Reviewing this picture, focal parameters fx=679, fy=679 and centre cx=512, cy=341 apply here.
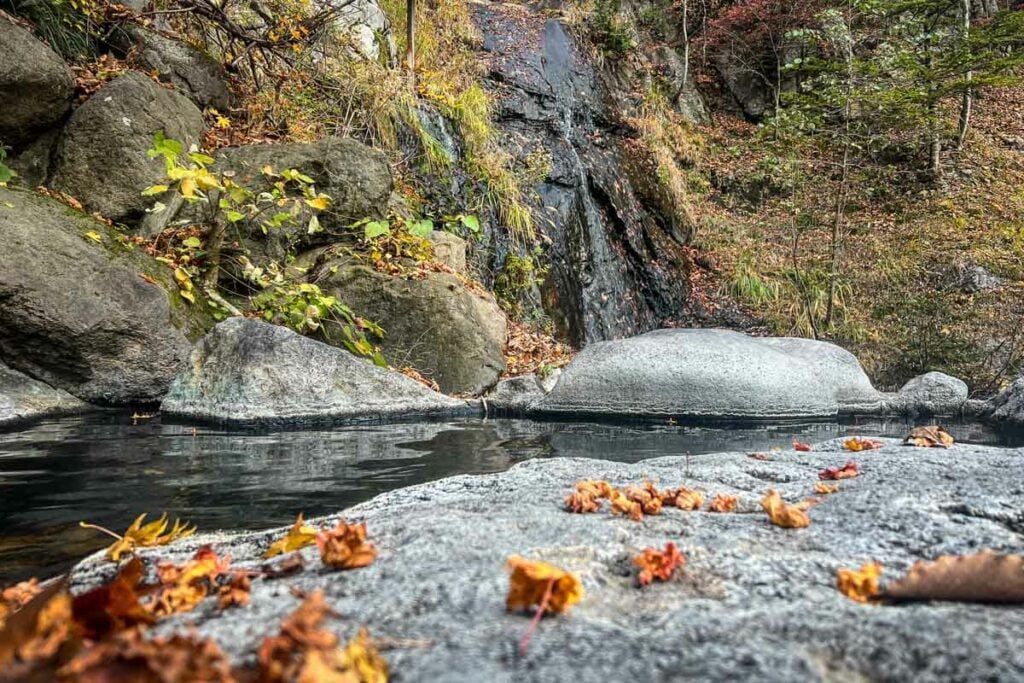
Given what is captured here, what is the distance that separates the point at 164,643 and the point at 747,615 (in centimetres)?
73

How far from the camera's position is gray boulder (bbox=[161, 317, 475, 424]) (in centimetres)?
413

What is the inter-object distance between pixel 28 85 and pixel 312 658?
19.7ft

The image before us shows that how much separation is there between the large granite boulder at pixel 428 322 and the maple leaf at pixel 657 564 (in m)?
4.66

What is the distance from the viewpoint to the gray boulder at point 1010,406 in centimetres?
503

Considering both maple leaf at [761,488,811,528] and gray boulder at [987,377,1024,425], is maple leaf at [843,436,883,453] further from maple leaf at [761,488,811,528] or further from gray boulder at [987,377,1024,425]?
gray boulder at [987,377,1024,425]

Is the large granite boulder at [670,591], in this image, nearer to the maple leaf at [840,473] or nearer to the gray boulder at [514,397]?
the maple leaf at [840,473]

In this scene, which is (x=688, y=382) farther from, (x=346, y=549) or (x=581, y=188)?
(x=581, y=188)

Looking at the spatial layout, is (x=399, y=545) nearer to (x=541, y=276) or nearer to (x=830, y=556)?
(x=830, y=556)

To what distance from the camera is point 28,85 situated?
16.7 ft

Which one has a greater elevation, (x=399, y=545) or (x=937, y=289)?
(x=937, y=289)

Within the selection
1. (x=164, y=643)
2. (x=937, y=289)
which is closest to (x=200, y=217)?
(x=164, y=643)

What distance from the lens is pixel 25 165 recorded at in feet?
17.6

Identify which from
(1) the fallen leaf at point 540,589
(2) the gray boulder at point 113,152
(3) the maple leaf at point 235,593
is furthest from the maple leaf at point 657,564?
(2) the gray boulder at point 113,152

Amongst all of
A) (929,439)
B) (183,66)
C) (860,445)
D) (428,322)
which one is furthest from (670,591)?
(183,66)
